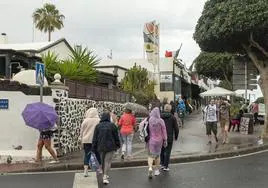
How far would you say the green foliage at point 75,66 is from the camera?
2211cm

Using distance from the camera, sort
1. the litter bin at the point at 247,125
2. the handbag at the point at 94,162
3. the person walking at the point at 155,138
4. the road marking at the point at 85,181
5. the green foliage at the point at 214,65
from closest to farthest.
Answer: the road marking at the point at 85,181 < the handbag at the point at 94,162 < the person walking at the point at 155,138 < the litter bin at the point at 247,125 < the green foliage at the point at 214,65

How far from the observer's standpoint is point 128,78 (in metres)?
41.3

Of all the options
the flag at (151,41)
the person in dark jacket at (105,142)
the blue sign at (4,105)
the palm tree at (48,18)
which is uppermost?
the palm tree at (48,18)


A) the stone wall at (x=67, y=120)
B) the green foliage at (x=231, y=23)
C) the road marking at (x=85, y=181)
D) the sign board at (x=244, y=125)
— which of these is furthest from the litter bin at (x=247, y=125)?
the road marking at (x=85, y=181)

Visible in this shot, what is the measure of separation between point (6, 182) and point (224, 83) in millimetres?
57004

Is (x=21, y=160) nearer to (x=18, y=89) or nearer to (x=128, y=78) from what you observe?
(x=18, y=89)

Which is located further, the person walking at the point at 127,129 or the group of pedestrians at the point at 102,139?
the person walking at the point at 127,129

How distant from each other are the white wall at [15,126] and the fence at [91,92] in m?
2.28

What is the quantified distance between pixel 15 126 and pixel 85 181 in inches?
215

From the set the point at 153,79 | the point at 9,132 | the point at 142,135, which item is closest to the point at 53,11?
the point at 153,79

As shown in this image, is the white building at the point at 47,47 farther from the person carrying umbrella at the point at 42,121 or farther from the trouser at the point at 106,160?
the trouser at the point at 106,160

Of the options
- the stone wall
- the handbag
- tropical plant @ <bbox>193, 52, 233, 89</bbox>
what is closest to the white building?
the stone wall

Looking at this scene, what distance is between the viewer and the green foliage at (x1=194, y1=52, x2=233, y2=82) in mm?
61156

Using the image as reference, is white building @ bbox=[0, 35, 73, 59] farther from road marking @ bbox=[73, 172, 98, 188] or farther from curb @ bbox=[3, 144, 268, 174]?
road marking @ bbox=[73, 172, 98, 188]
